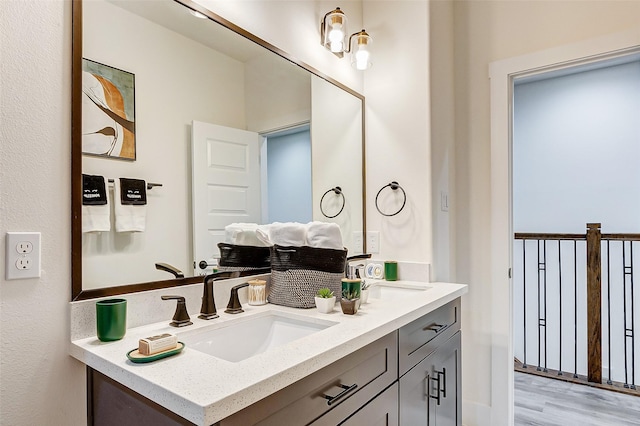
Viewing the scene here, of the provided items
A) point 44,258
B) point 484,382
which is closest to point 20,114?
point 44,258

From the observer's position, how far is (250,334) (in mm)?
1283

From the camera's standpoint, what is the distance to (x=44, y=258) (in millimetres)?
951

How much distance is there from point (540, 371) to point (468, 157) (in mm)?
2192

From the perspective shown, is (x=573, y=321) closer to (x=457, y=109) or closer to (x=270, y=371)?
(x=457, y=109)

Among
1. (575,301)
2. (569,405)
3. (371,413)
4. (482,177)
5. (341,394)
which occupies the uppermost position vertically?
(482,177)

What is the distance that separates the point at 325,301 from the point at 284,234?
358 mm

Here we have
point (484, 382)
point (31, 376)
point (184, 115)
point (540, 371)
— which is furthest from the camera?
point (540, 371)

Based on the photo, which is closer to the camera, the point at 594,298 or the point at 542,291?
the point at 594,298

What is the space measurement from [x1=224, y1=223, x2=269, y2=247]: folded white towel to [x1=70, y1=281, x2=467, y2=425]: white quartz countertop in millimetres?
350

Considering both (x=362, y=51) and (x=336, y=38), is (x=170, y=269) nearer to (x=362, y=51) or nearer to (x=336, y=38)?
(x=336, y=38)

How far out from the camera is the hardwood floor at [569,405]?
7.70 ft

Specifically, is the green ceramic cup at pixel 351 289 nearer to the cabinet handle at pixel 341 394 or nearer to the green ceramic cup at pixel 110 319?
the cabinet handle at pixel 341 394

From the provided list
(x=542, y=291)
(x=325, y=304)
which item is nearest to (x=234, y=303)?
(x=325, y=304)

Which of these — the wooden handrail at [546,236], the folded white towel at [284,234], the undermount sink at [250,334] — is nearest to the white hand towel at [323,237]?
the folded white towel at [284,234]
